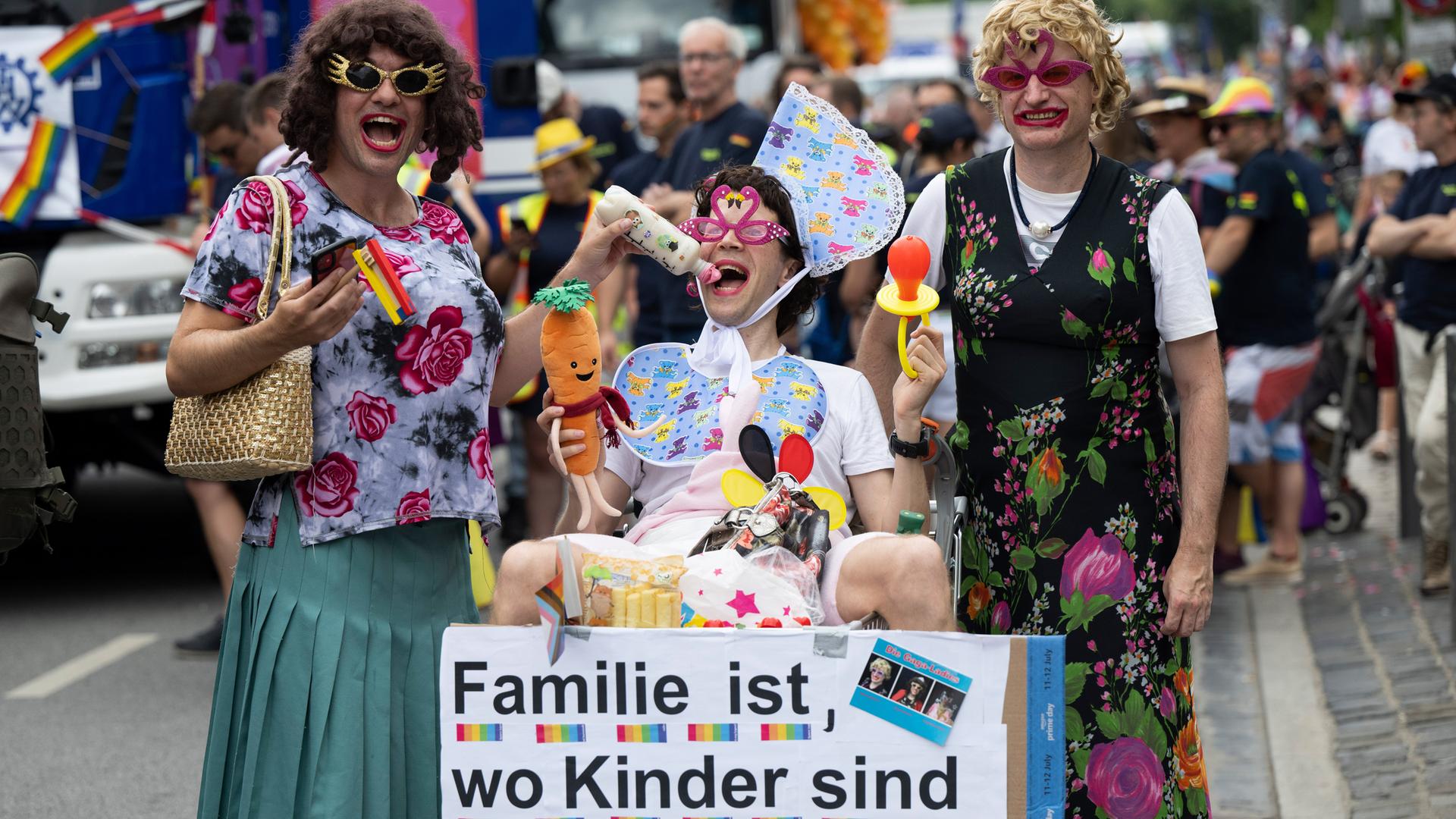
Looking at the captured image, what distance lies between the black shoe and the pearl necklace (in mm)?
4522

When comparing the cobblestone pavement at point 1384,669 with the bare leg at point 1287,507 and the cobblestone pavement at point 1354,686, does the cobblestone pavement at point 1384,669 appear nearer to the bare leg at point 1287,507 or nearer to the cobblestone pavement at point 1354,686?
the cobblestone pavement at point 1354,686

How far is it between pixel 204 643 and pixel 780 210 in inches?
163

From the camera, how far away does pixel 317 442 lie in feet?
10.8

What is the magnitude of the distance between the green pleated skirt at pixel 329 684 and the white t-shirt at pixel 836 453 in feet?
1.93

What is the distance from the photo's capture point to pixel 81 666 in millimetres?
7051

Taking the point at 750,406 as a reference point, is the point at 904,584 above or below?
below

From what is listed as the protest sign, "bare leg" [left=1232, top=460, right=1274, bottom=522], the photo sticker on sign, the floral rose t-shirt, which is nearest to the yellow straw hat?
"bare leg" [left=1232, top=460, right=1274, bottom=522]

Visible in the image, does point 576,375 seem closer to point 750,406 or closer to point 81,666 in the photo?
point 750,406

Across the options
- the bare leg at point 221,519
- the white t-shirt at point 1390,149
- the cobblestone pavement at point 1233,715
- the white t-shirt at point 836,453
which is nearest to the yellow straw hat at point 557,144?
the bare leg at point 221,519

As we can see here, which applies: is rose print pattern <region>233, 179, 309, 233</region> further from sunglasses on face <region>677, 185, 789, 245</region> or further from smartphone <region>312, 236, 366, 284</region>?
sunglasses on face <region>677, 185, 789, 245</region>

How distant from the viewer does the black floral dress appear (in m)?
3.64

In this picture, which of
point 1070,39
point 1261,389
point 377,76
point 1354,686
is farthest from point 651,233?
point 1261,389

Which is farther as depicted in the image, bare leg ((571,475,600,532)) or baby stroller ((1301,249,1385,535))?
baby stroller ((1301,249,1385,535))

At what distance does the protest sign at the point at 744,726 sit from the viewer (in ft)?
9.88
